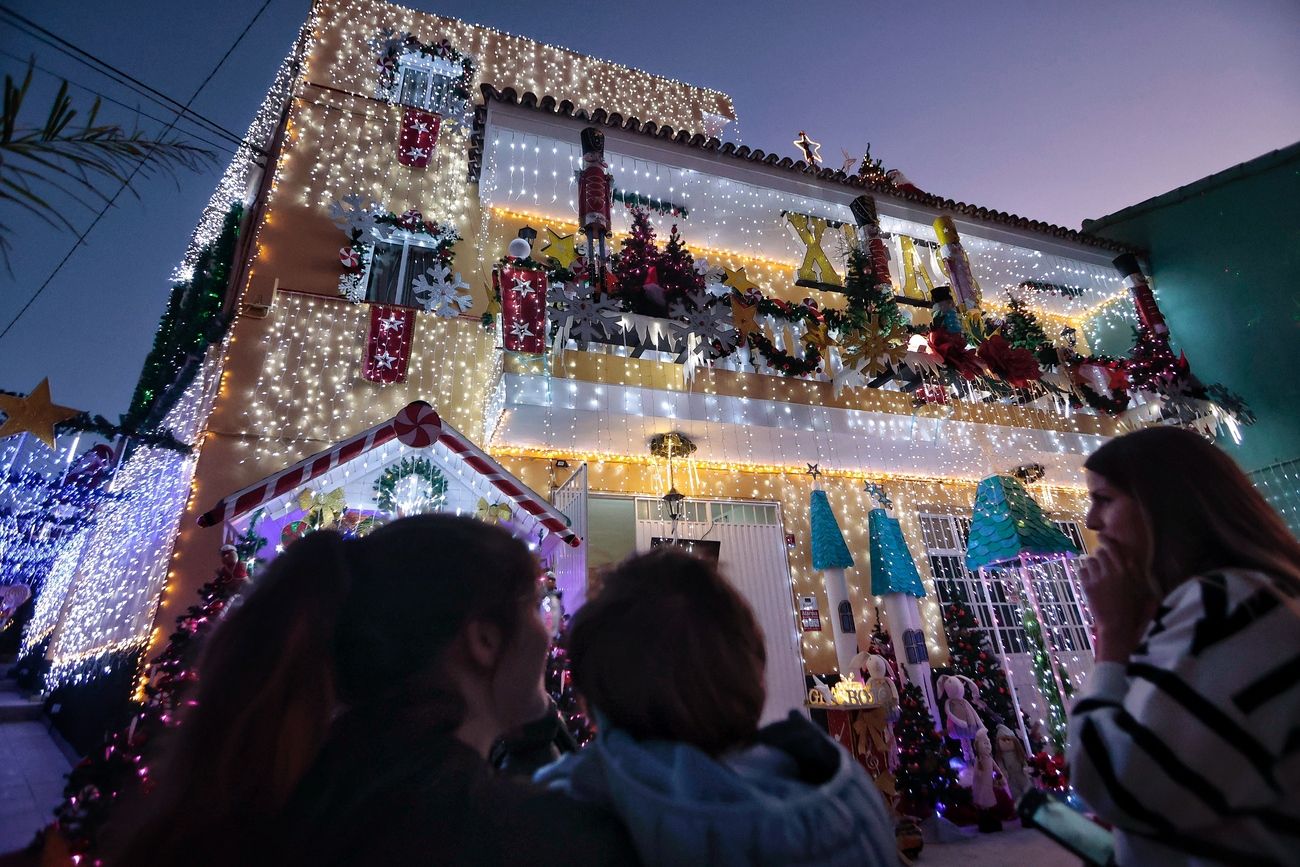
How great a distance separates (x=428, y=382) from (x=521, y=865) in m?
7.27

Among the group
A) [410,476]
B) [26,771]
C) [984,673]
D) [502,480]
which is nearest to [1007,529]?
[984,673]

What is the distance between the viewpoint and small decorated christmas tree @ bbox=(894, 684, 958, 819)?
5762 mm

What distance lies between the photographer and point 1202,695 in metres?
A: 1.17

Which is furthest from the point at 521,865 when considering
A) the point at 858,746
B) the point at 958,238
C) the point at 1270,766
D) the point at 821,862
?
the point at 958,238

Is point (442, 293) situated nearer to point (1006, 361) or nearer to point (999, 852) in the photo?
point (1006, 361)

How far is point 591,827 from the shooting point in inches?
38.9

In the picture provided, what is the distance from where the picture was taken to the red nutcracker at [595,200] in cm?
731

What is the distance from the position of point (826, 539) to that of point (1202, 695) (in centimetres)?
778

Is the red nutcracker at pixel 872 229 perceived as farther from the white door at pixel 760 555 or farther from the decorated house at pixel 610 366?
the white door at pixel 760 555

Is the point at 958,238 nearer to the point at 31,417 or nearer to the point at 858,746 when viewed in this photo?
the point at 858,746

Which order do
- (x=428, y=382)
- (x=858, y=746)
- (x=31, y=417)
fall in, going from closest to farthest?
(x=858, y=746)
(x=31, y=417)
(x=428, y=382)

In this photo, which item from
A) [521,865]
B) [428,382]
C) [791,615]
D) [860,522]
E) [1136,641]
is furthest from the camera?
[860,522]

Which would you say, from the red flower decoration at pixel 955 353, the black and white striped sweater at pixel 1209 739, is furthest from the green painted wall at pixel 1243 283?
the black and white striped sweater at pixel 1209 739

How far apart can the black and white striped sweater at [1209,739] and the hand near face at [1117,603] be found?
1.05 ft
